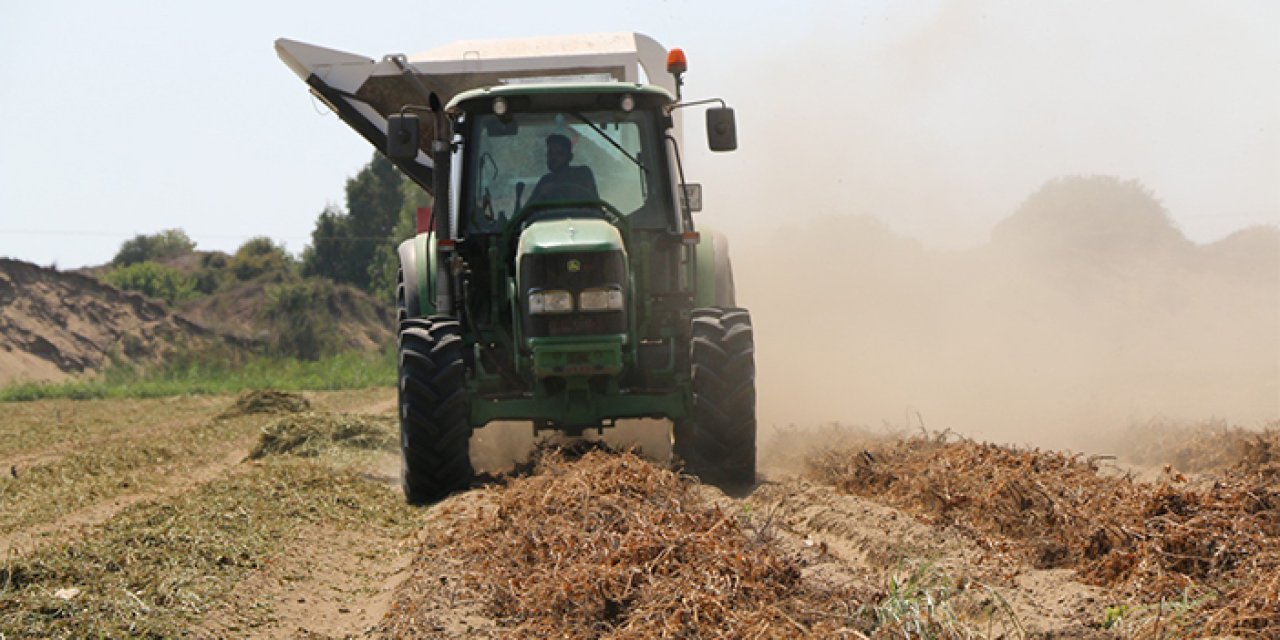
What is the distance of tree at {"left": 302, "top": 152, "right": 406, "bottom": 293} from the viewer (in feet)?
243

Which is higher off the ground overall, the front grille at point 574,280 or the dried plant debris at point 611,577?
the front grille at point 574,280

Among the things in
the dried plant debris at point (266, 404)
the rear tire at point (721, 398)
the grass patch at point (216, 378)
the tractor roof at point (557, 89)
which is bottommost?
the grass patch at point (216, 378)

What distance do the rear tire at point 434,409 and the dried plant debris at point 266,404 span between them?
11.4m

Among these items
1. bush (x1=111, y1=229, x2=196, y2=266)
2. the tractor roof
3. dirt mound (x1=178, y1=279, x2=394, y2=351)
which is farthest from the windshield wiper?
bush (x1=111, y1=229, x2=196, y2=266)

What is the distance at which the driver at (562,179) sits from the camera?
986 cm

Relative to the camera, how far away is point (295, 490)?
32.0ft

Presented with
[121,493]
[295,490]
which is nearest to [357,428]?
[121,493]

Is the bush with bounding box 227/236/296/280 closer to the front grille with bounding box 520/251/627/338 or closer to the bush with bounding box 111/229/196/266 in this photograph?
the bush with bounding box 111/229/196/266

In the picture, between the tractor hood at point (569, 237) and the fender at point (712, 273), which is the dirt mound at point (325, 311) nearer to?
the fender at point (712, 273)

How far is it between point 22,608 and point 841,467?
18.7 feet

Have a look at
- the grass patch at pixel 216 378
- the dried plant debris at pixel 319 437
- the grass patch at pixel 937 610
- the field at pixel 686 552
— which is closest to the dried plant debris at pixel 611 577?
the field at pixel 686 552

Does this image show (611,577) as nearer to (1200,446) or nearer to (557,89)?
(557,89)

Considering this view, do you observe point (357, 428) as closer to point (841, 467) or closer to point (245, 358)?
point (841, 467)

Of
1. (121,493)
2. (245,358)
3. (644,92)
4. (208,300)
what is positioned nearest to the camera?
(644,92)
